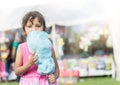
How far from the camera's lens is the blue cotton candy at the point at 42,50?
12.3ft

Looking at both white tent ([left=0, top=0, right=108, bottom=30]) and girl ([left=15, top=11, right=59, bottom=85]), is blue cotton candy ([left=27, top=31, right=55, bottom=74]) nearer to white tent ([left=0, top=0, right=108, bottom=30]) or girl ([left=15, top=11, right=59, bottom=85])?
girl ([left=15, top=11, right=59, bottom=85])

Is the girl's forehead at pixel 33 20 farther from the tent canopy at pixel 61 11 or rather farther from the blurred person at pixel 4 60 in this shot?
the blurred person at pixel 4 60

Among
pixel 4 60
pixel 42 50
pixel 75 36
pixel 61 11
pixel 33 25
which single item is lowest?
pixel 4 60

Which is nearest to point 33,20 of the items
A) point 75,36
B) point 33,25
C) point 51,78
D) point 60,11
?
point 33,25

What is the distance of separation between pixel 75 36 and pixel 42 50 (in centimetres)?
904

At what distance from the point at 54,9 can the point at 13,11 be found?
88cm

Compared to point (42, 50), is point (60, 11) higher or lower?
higher

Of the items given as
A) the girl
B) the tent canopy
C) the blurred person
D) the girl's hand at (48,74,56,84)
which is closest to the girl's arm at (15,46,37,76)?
the girl

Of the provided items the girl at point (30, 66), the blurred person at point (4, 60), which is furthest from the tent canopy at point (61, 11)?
the girl at point (30, 66)

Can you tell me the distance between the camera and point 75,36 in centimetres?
1277

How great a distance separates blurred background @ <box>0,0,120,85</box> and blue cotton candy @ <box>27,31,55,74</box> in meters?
6.36

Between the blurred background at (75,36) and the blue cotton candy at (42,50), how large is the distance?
6.36 m

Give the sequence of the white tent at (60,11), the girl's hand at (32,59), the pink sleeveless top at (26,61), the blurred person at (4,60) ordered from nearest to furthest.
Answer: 1. the girl's hand at (32,59)
2. the pink sleeveless top at (26,61)
3. the white tent at (60,11)
4. the blurred person at (4,60)

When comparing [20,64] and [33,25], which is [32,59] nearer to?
[20,64]
